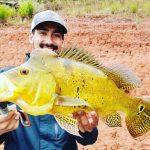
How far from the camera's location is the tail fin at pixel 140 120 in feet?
8.11

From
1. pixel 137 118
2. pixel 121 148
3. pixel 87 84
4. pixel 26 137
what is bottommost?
pixel 121 148

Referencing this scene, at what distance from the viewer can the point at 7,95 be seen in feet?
7.20

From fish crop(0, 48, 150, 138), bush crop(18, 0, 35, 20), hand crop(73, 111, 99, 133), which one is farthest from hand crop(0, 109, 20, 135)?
bush crop(18, 0, 35, 20)

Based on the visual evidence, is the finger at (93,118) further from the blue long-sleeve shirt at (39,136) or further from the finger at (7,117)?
the blue long-sleeve shirt at (39,136)

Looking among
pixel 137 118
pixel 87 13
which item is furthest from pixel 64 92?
pixel 87 13

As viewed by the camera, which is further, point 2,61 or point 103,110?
point 2,61

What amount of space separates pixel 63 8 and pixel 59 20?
19506 mm

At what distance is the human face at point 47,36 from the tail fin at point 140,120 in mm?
1190

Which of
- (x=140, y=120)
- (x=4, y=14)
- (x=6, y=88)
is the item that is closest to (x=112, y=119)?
(x=140, y=120)

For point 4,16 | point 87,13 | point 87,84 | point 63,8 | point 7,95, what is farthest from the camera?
point 63,8

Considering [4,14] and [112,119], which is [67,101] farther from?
[4,14]

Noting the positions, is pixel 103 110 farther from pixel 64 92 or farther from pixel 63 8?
pixel 63 8

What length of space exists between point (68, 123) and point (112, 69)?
342 millimetres

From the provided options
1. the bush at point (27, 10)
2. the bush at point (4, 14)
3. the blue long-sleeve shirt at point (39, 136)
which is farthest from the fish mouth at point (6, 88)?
the bush at point (27, 10)
